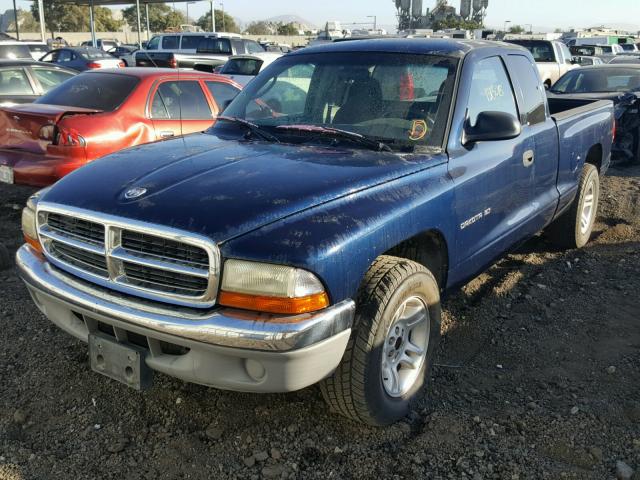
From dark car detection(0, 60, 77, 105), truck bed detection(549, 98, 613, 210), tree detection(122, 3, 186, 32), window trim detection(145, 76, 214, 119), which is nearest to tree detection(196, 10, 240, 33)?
tree detection(122, 3, 186, 32)

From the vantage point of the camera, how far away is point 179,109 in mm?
7117

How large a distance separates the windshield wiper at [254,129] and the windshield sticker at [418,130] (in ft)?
2.52

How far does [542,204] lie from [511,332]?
102 centimetres

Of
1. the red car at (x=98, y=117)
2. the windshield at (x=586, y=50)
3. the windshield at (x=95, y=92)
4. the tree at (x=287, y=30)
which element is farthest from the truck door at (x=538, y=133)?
the tree at (x=287, y=30)

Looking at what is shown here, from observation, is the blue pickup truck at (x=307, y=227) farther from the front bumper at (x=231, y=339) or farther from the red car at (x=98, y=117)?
the red car at (x=98, y=117)

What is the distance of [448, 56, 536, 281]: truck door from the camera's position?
343 centimetres

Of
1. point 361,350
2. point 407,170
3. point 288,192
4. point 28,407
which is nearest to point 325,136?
point 407,170

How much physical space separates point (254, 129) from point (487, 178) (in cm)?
143

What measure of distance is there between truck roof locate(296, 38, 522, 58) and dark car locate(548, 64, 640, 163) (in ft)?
17.2

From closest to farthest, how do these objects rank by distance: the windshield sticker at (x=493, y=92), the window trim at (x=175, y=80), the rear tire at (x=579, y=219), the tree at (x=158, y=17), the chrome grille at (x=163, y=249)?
1. the chrome grille at (x=163, y=249)
2. the windshield sticker at (x=493, y=92)
3. the rear tire at (x=579, y=219)
4. the window trim at (x=175, y=80)
5. the tree at (x=158, y=17)

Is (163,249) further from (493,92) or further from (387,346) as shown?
(493,92)

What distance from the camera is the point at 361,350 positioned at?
2666 mm

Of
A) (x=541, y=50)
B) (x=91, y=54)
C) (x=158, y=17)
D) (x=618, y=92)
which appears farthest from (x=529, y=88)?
(x=158, y=17)

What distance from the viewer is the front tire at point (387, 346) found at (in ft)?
8.79
